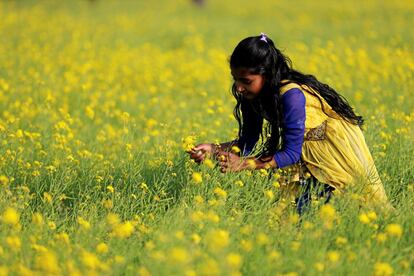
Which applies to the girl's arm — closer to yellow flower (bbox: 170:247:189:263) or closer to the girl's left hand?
the girl's left hand

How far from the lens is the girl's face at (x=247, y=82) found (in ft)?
11.9

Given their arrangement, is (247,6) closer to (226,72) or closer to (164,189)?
(226,72)

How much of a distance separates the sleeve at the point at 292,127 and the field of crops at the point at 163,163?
0.39 feet

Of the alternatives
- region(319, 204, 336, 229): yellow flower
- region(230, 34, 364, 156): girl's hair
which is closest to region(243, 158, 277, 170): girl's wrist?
region(230, 34, 364, 156): girl's hair

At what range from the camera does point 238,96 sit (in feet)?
13.2

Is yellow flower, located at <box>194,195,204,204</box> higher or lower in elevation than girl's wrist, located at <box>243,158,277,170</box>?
lower

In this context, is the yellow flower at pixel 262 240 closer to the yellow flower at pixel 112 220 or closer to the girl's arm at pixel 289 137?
the yellow flower at pixel 112 220

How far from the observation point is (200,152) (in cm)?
387

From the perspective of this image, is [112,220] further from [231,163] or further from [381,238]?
[381,238]

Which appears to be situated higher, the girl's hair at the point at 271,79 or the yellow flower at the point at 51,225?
the girl's hair at the point at 271,79

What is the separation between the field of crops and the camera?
2.95 metres

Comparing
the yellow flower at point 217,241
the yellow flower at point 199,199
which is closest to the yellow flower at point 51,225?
the yellow flower at point 199,199

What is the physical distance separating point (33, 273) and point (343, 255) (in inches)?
52.4

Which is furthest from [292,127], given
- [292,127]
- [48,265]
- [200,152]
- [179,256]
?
[48,265]
